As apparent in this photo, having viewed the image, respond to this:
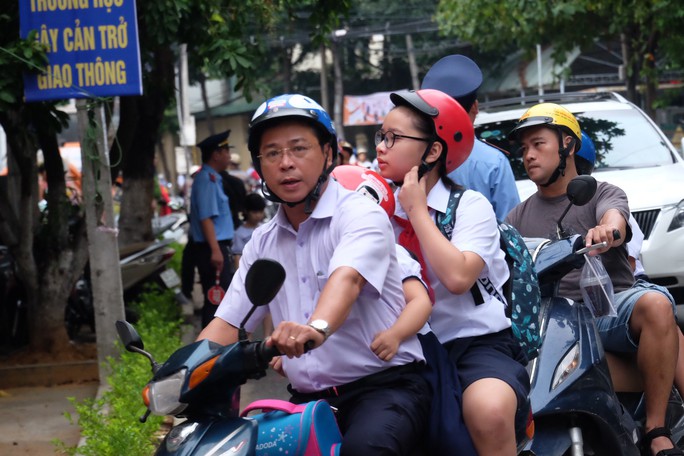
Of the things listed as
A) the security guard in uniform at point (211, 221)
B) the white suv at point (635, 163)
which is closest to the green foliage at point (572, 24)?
the white suv at point (635, 163)

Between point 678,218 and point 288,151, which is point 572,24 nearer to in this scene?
point 678,218

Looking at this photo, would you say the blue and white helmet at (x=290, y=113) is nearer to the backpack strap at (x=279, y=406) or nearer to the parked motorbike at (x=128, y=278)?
the backpack strap at (x=279, y=406)

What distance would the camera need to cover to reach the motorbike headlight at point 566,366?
163 inches

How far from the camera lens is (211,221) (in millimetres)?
10086

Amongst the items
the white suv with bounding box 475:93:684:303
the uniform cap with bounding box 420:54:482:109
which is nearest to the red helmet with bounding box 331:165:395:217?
the uniform cap with bounding box 420:54:482:109

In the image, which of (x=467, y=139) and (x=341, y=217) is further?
(x=467, y=139)

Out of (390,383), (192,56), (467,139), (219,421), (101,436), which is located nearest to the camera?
(219,421)

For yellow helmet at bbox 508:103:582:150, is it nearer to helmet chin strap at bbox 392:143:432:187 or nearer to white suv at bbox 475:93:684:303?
helmet chin strap at bbox 392:143:432:187

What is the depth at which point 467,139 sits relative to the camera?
12.8 ft

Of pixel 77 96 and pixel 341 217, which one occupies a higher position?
pixel 77 96

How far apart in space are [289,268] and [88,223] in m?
4.88

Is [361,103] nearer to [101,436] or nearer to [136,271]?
[136,271]

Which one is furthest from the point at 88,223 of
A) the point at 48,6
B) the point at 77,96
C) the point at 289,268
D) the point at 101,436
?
the point at 289,268

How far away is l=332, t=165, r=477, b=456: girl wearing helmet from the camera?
3186mm
